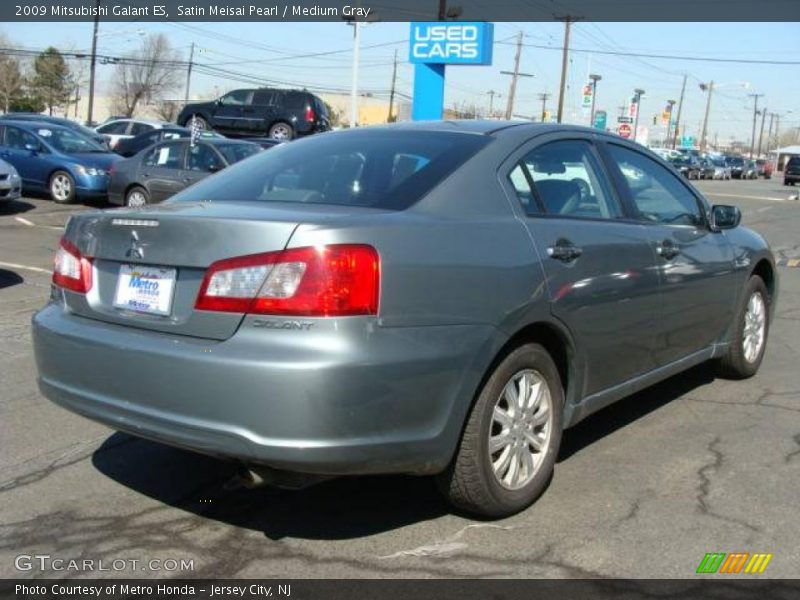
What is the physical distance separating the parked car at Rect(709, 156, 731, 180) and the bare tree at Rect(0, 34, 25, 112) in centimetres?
5569

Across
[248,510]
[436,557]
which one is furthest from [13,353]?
[436,557]

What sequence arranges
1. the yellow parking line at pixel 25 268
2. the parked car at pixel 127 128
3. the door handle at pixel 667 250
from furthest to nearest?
the parked car at pixel 127 128
the yellow parking line at pixel 25 268
the door handle at pixel 667 250

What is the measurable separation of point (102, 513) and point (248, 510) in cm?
62

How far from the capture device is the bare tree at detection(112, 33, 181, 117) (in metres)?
79.7

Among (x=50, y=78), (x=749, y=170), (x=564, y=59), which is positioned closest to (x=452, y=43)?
(x=564, y=59)

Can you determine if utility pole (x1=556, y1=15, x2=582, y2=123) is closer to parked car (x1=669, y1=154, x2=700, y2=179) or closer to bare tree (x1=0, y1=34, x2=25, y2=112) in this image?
parked car (x1=669, y1=154, x2=700, y2=179)

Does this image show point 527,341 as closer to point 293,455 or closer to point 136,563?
point 293,455

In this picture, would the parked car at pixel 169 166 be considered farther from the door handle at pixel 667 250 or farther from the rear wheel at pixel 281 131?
the rear wheel at pixel 281 131

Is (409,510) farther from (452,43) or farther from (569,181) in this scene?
(452,43)

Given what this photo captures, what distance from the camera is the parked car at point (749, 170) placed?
6812cm

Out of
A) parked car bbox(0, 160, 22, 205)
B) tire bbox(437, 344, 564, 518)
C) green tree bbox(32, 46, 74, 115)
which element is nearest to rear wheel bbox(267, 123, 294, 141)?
parked car bbox(0, 160, 22, 205)

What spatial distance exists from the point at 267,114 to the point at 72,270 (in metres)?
23.4

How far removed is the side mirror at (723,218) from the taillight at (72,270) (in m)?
3.70
